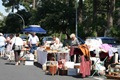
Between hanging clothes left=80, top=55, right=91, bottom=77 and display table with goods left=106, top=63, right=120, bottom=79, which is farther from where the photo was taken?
hanging clothes left=80, top=55, right=91, bottom=77

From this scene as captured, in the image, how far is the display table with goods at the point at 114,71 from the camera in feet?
45.2

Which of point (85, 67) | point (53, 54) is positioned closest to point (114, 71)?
point (85, 67)

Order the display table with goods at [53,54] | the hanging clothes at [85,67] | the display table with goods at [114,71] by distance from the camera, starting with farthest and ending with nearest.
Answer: the display table with goods at [53,54], the hanging clothes at [85,67], the display table with goods at [114,71]

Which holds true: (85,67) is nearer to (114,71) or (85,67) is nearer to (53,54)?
(114,71)

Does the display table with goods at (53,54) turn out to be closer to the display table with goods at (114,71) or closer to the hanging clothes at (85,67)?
the hanging clothes at (85,67)

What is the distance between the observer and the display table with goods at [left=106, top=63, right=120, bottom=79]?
543 inches

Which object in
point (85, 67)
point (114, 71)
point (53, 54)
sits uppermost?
point (53, 54)

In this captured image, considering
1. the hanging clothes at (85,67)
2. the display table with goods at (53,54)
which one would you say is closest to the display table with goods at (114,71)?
the hanging clothes at (85,67)

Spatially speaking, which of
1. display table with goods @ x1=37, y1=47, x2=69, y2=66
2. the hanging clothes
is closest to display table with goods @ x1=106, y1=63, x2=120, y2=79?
the hanging clothes

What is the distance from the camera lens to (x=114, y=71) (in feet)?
46.8

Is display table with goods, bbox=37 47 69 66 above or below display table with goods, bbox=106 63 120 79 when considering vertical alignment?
above

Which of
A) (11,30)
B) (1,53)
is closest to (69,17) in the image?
(1,53)

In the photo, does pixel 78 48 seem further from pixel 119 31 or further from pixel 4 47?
pixel 119 31

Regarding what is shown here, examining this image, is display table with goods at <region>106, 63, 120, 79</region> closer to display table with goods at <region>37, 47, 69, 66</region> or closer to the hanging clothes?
the hanging clothes
